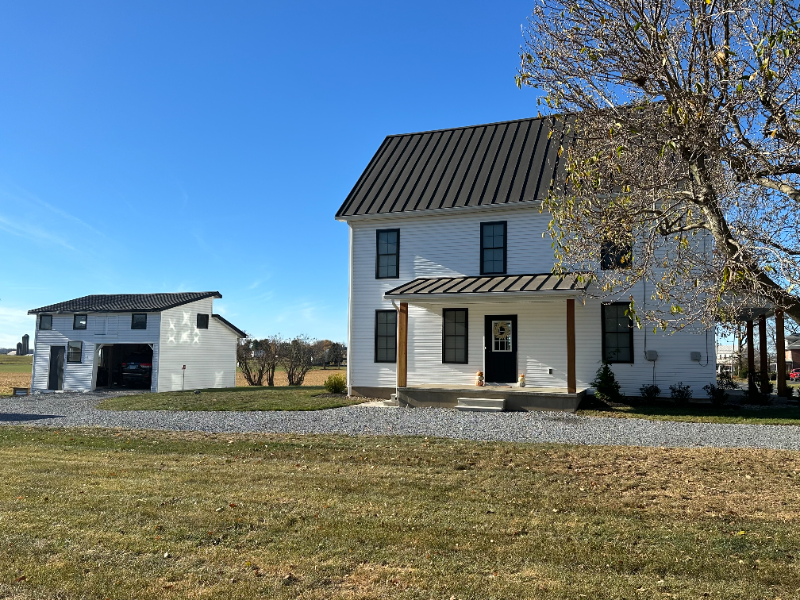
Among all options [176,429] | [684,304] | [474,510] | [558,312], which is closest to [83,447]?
[176,429]

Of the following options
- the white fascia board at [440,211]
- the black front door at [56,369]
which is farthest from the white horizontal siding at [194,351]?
the white fascia board at [440,211]

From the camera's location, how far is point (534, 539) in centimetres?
512

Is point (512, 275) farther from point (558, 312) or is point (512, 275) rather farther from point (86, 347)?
point (86, 347)

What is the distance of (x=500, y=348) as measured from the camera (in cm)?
1755

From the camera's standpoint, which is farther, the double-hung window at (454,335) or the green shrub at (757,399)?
the double-hung window at (454,335)

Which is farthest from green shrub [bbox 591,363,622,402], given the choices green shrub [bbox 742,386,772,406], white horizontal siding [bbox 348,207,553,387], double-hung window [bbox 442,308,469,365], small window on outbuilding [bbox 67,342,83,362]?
small window on outbuilding [bbox 67,342,83,362]

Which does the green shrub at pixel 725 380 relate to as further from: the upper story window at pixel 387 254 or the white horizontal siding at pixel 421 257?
the upper story window at pixel 387 254

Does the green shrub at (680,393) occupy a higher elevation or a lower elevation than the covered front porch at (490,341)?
lower

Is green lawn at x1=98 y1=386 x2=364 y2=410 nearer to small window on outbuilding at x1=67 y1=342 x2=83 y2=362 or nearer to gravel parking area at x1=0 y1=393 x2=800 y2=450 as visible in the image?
gravel parking area at x1=0 y1=393 x2=800 y2=450

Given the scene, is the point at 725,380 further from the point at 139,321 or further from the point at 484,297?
the point at 139,321

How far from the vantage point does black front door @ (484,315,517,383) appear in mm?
17391

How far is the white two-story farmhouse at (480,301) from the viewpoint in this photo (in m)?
16.0

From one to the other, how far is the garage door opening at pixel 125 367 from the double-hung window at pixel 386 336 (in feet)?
45.5

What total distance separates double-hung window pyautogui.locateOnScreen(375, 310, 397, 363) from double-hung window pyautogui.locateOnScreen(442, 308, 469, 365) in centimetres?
156
